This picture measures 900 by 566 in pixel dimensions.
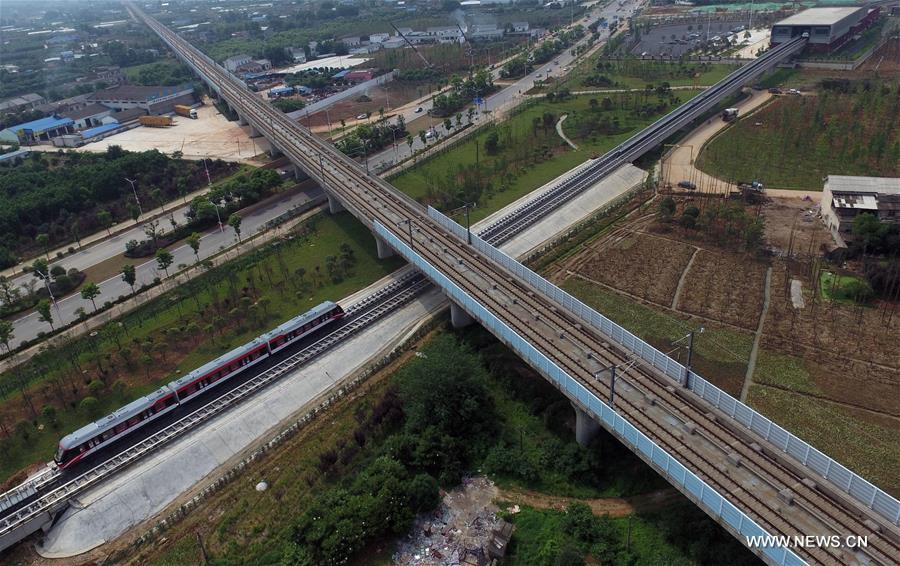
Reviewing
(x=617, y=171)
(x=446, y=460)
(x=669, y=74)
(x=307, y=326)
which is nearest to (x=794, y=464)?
(x=446, y=460)

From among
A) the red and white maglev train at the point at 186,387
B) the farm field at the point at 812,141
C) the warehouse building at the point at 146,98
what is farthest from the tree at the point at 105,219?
the farm field at the point at 812,141

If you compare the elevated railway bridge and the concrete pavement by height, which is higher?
the elevated railway bridge

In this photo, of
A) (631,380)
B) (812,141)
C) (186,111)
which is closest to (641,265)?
(631,380)

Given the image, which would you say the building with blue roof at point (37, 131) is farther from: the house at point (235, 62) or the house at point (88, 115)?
the house at point (235, 62)

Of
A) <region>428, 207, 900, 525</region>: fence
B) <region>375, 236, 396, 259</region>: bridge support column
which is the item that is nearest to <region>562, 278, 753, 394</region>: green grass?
<region>428, 207, 900, 525</region>: fence

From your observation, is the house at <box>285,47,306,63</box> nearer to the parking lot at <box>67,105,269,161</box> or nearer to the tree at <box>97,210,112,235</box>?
the parking lot at <box>67,105,269,161</box>

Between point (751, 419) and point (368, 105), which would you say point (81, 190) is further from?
point (751, 419)
